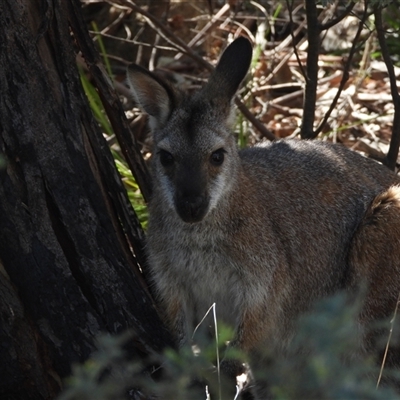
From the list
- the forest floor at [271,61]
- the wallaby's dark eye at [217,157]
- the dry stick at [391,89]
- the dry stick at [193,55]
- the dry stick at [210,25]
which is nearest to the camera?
the wallaby's dark eye at [217,157]

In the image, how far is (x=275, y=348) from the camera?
4492mm

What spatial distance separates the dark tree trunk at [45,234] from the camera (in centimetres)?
394

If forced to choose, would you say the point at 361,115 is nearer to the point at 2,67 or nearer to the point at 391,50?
the point at 391,50

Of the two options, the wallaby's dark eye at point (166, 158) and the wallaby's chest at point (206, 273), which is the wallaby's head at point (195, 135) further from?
the wallaby's chest at point (206, 273)

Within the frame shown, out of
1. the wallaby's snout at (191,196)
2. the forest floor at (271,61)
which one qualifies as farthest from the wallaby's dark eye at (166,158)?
the forest floor at (271,61)

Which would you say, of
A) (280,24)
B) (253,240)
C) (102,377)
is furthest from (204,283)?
(280,24)

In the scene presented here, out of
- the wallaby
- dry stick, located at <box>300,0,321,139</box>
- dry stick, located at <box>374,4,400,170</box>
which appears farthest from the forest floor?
the wallaby

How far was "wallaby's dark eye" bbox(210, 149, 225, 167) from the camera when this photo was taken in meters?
4.12

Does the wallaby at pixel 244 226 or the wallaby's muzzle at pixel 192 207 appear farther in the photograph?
the wallaby at pixel 244 226

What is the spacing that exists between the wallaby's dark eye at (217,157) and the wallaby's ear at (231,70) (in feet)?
0.99

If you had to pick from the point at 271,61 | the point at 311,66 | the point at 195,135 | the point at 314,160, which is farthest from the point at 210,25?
the point at 195,135

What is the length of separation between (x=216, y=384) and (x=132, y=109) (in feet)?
14.5

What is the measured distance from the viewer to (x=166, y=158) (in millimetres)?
4148

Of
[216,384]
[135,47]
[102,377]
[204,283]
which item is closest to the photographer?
[216,384]
